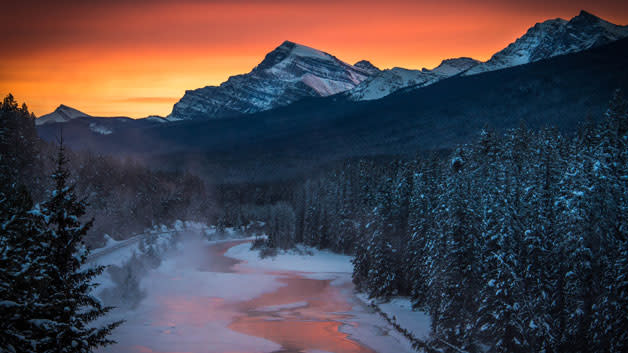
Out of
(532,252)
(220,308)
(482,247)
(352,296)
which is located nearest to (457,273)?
(482,247)

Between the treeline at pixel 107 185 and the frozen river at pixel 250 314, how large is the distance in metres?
12.1

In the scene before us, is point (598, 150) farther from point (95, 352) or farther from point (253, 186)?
point (253, 186)

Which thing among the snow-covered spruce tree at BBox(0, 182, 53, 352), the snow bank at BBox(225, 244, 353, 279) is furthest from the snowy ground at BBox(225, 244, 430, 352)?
the snow-covered spruce tree at BBox(0, 182, 53, 352)

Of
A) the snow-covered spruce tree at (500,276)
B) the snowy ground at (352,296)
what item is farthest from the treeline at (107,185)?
the snow-covered spruce tree at (500,276)

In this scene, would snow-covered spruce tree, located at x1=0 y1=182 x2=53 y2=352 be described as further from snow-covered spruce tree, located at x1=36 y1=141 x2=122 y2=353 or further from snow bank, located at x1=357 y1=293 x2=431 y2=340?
snow bank, located at x1=357 y1=293 x2=431 y2=340

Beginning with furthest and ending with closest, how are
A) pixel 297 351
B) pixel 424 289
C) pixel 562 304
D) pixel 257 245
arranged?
pixel 257 245
pixel 424 289
pixel 297 351
pixel 562 304

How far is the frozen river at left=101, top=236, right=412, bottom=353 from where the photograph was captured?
35344mm

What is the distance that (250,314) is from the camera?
4591 centimetres

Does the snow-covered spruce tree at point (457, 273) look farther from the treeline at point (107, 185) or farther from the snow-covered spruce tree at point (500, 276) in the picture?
the treeline at point (107, 185)

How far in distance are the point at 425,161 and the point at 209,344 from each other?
25.5 m

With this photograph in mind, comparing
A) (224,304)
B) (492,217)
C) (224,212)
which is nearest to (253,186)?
(224,212)

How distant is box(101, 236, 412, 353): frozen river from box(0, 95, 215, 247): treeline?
1211 centimetres

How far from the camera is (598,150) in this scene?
95.8ft

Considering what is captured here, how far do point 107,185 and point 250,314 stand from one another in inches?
2675
